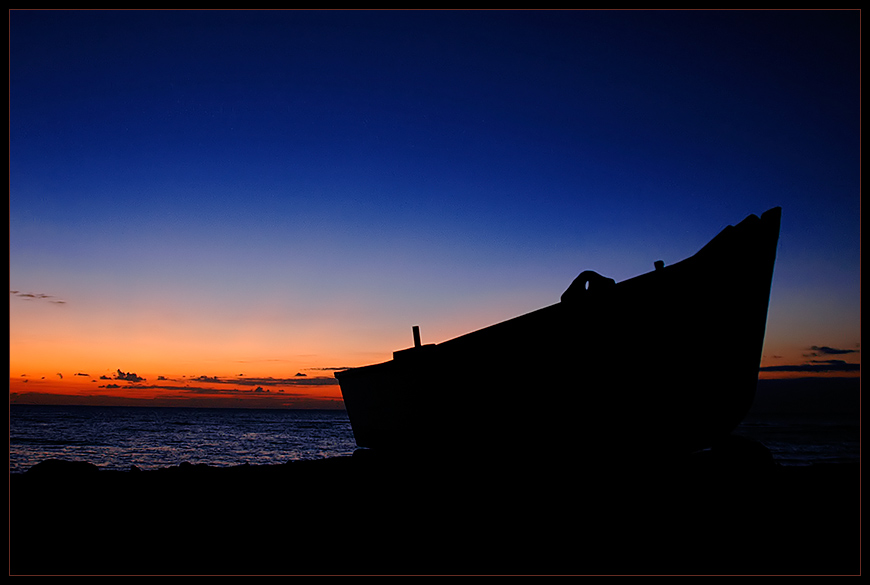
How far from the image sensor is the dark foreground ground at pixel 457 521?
3.64 m

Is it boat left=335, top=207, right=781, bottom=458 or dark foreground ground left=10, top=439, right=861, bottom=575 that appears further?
boat left=335, top=207, right=781, bottom=458

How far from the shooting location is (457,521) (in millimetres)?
4691

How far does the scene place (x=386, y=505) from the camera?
5316 mm

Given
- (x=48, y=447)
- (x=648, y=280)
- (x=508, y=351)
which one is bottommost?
(x=48, y=447)

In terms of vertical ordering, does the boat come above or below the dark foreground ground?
above

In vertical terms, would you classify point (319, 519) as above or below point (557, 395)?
below

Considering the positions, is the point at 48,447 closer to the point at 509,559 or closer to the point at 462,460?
the point at 462,460

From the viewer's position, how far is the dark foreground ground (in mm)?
3641

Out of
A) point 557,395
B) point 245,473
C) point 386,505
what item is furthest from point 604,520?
point 245,473

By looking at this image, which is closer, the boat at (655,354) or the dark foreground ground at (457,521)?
the dark foreground ground at (457,521)

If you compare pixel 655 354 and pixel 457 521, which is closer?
pixel 457 521

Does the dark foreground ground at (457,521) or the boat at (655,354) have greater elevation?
the boat at (655,354)

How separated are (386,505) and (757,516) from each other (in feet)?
12.8

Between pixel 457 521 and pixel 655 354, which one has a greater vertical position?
pixel 655 354
